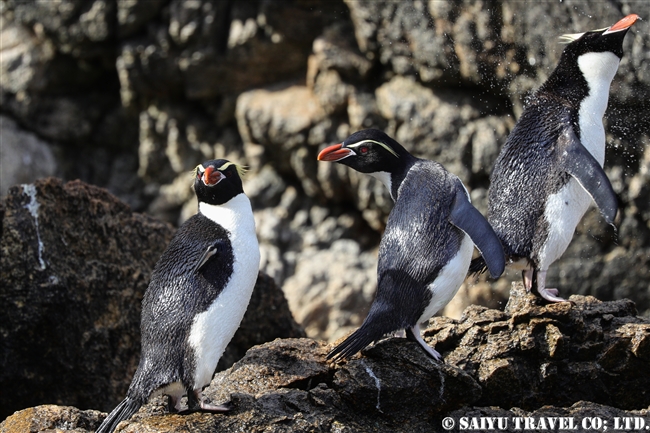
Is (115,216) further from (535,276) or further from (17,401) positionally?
(535,276)

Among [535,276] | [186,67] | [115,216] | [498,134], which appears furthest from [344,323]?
[535,276]

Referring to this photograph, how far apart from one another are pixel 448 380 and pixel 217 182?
4.71ft

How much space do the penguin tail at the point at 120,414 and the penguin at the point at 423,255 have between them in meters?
0.91

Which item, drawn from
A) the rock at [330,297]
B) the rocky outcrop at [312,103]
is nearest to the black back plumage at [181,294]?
the rocky outcrop at [312,103]

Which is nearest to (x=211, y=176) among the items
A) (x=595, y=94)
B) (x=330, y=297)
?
Result: (x=595, y=94)

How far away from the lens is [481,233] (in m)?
3.86

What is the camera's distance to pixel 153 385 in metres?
3.57

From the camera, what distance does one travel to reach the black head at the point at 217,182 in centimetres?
388

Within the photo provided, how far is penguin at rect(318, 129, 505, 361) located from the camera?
12.6 feet

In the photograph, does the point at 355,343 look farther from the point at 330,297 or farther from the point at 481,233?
the point at 330,297

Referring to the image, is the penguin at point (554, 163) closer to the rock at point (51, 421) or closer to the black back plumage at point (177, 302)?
the black back plumage at point (177, 302)

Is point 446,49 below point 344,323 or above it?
above

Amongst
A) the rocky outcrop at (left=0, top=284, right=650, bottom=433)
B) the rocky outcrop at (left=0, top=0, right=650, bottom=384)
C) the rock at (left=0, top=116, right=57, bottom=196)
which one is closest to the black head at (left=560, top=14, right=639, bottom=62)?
the rocky outcrop at (left=0, top=284, right=650, bottom=433)

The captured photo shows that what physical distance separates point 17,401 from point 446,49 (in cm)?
532
